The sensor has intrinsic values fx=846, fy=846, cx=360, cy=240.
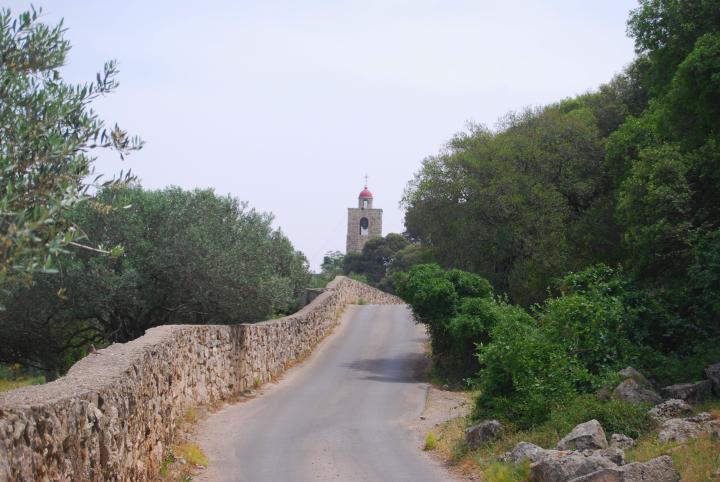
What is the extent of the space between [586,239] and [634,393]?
14.6 m

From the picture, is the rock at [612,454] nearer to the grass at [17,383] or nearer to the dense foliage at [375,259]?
the grass at [17,383]

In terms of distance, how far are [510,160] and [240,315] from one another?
480 inches

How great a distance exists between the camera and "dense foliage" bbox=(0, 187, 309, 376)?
2305 cm

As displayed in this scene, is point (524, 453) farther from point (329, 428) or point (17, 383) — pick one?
point (17, 383)

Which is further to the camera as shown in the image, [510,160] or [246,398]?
[510,160]

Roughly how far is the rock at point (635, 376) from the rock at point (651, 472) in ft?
16.4

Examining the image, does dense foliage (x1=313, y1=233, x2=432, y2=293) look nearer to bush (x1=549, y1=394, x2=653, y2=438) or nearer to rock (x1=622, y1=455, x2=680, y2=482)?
bush (x1=549, y1=394, x2=653, y2=438)

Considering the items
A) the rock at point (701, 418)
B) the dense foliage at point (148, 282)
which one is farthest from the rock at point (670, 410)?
the dense foliage at point (148, 282)

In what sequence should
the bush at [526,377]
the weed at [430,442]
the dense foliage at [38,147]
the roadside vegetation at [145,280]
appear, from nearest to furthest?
the dense foliage at [38,147]
the bush at [526,377]
the weed at [430,442]
the roadside vegetation at [145,280]

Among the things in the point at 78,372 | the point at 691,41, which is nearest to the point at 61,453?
the point at 78,372

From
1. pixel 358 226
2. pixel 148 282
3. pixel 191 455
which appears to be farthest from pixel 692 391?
pixel 358 226

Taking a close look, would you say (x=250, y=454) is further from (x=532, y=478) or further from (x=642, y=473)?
(x=642, y=473)

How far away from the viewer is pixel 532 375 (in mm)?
14992

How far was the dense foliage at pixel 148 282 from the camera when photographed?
23.0 meters
